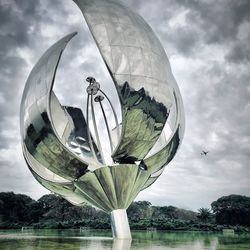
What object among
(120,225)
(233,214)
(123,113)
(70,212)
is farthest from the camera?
(233,214)

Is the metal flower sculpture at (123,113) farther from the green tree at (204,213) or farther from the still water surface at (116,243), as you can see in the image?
the green tree at (204,213)

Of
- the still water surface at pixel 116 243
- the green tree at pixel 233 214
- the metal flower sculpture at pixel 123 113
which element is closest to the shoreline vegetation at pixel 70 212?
the green tree at pixel 233 214

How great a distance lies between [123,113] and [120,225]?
3652 millimetres

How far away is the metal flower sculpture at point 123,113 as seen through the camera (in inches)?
392

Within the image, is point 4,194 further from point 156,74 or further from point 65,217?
point 156,74

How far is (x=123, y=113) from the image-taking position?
32.0ft

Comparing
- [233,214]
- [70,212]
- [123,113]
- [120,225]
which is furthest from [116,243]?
[233,214]

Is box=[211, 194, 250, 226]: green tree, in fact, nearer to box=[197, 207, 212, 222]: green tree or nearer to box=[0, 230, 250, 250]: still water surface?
box=[197, 207, 212, 222]: green tree

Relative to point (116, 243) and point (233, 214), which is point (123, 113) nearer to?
point (116, 243)

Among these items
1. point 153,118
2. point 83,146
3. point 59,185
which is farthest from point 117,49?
point 83,146

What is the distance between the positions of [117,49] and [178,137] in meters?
4.04

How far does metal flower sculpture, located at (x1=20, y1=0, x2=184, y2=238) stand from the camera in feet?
32.7

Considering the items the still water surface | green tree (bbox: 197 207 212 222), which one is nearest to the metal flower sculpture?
the still water surface

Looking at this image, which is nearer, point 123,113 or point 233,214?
point 123,113
